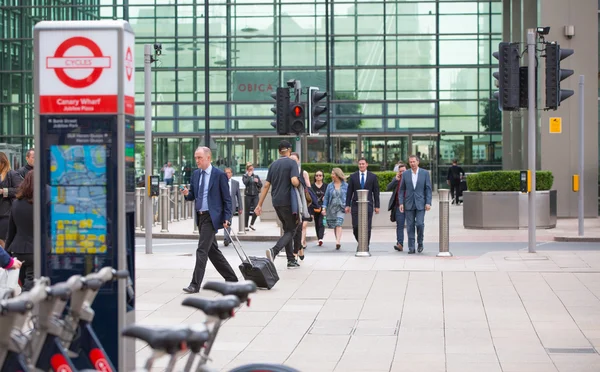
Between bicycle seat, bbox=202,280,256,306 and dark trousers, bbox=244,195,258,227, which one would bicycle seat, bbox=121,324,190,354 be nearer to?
bicycle seat, bbox=202,280,256,306

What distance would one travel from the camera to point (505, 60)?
17953mm

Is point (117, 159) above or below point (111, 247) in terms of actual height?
above

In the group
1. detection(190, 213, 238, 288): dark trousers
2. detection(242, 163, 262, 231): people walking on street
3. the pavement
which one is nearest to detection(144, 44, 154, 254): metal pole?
the pavement

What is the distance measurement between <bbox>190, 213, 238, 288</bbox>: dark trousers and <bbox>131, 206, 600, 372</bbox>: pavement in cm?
25

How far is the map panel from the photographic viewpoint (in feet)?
21.8

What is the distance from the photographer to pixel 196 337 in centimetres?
391

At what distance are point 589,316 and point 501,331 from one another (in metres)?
1.38

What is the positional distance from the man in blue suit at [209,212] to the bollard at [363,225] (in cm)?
508

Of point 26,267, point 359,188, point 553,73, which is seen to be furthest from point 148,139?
point 26,267

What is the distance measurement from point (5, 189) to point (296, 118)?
9210 mm

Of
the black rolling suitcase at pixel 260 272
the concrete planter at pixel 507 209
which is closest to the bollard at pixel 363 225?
the black rolling suitcase at pixel 260 272

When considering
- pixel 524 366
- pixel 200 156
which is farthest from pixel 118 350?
pixel 200 156

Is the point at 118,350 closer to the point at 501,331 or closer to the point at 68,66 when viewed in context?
the point at 68,66

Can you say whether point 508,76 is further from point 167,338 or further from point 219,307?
point 167,338
